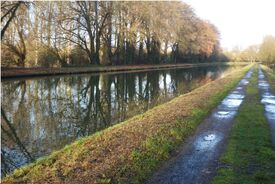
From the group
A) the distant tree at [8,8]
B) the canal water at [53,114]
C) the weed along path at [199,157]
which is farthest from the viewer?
the distant tree at [8,8]

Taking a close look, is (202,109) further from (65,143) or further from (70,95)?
(70,95)

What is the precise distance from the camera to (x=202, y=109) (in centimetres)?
1606

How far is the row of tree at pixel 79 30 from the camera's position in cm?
4506

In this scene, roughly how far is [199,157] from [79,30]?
4477 cm

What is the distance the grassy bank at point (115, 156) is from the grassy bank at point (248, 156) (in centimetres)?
142

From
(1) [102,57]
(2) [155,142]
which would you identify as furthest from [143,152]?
(1) [102,57]

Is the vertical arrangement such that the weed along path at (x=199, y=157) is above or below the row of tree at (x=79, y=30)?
below

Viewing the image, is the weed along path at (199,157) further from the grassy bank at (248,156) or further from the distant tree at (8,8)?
the distant tree at (8,8)

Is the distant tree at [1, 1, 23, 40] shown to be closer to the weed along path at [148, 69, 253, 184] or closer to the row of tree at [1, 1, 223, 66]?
the row of tree at [1, 1, 223, 66]

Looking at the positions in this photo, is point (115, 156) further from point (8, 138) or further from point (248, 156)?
point (8, 138)

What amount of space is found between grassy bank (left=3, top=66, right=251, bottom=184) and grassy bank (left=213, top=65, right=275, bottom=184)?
1416 millimetres

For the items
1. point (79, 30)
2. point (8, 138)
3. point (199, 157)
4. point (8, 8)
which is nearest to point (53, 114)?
point (8, 138)

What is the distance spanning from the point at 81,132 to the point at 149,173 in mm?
5771

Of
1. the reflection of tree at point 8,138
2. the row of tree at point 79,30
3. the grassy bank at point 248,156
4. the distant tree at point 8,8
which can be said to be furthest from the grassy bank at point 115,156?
the row of tree at point 79,30
